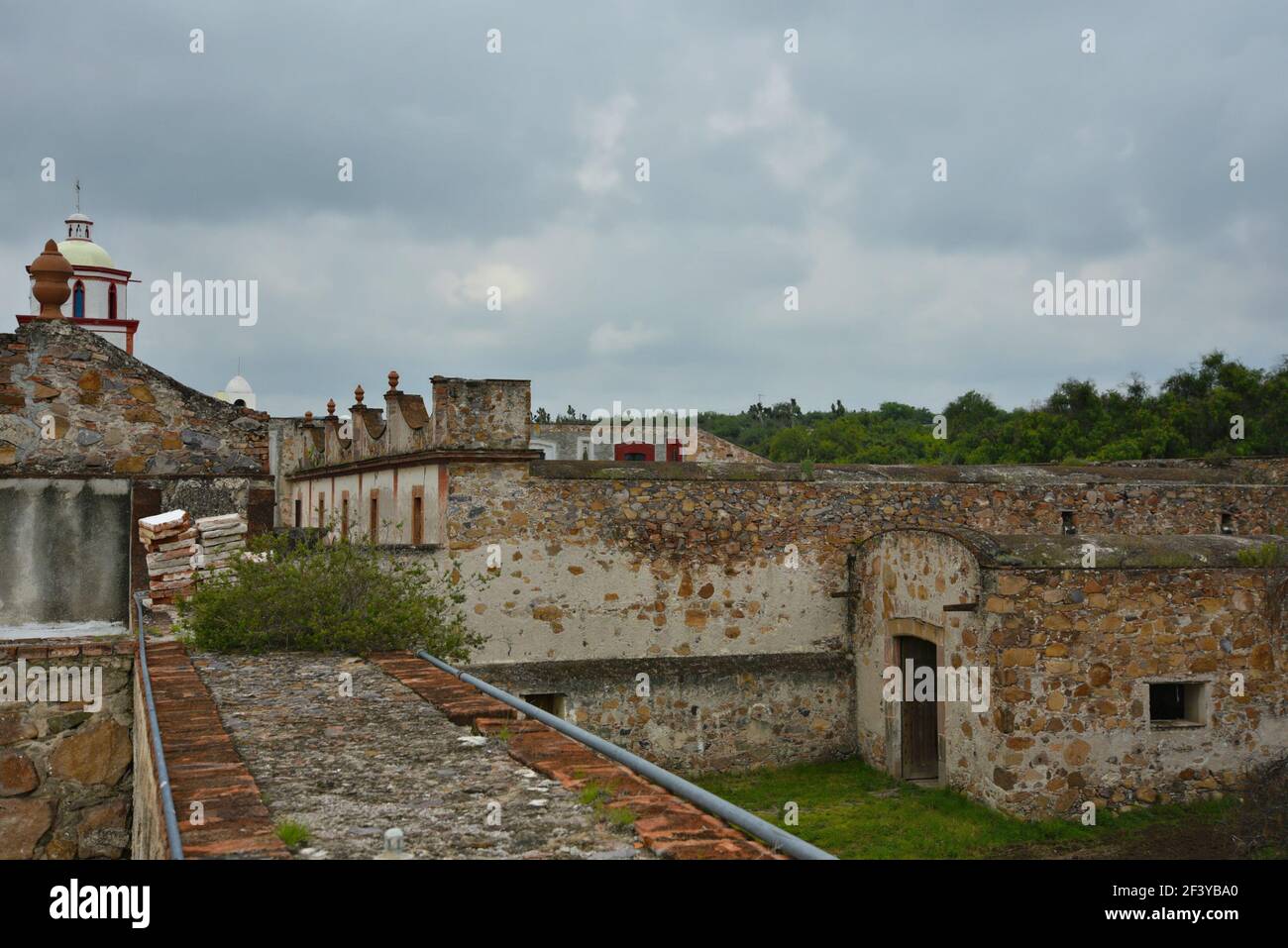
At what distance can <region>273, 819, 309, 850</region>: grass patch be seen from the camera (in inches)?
137

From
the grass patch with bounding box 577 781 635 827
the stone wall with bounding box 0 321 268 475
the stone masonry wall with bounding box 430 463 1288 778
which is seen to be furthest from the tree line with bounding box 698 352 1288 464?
the grass patch with bounding box 577 781 635 827

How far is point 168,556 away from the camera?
362 inches

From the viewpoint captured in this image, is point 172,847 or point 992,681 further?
point 992,681

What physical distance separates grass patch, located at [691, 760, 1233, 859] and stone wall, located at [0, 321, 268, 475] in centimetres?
621

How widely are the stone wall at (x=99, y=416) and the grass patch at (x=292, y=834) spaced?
7.04 metres

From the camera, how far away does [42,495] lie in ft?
30.9

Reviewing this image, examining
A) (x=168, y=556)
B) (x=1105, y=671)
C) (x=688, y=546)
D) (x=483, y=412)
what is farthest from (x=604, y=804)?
(x=688, y=546)

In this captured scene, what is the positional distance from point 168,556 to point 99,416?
4.89 ft

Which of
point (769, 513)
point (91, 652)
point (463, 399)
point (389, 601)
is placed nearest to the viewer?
point (91, 652)

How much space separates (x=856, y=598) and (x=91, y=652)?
29.9 ft

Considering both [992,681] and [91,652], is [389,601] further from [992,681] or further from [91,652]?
[992,681]

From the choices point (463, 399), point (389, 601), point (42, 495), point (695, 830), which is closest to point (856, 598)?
point (463, 399)

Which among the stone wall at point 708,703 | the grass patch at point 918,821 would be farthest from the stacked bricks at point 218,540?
the grass patch at point 918,821

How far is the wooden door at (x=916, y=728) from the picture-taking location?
1306cm
